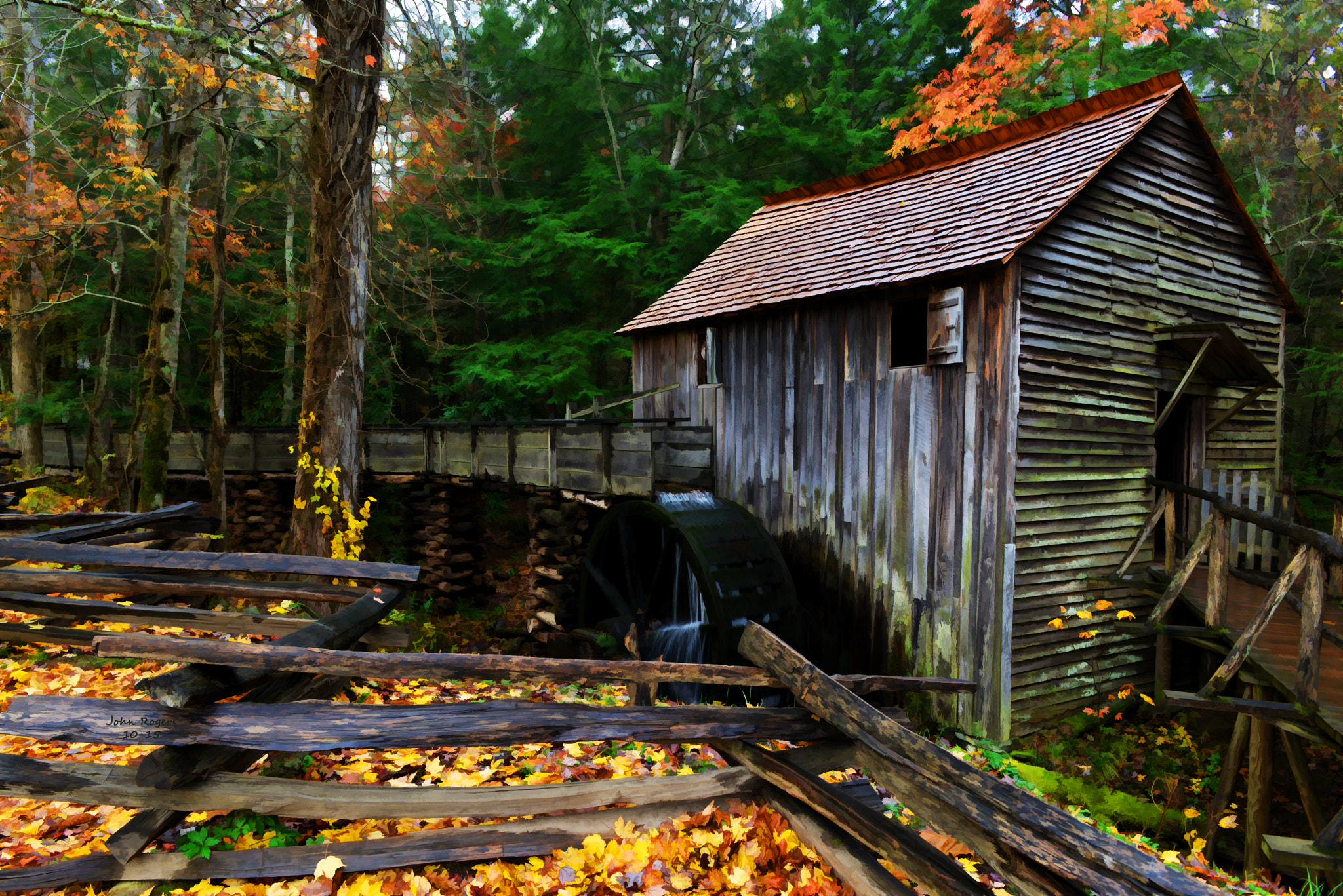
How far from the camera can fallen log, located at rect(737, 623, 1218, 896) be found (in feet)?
7.34

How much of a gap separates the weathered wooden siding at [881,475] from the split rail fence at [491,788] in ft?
13.0

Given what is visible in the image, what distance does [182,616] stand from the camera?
4.70 meters

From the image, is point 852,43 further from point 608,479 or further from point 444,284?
point 608,479

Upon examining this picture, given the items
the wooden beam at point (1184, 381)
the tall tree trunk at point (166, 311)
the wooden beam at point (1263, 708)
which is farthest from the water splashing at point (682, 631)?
the tall tree trunk at point (166, 311)

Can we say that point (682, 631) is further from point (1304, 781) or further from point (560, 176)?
point (560, 176)

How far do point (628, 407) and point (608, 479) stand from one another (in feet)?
23.3

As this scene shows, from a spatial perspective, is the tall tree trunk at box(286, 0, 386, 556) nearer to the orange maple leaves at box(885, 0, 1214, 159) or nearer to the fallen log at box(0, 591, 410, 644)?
the fallen log at box(0, 591, 410, 644)

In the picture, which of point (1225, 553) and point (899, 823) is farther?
point (1225, 553)

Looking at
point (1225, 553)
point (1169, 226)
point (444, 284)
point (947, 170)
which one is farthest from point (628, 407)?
point (1225, 553)

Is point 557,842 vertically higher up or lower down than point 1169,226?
lower down

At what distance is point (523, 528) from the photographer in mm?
18422

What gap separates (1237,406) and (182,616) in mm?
10324

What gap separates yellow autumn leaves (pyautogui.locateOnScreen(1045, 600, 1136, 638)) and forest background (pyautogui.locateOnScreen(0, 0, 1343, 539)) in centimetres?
814

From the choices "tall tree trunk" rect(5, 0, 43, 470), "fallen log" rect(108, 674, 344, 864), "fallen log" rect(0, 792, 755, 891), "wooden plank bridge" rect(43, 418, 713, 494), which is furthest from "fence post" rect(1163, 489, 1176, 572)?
"tall tree trunk" rect(5, 0, 43, 470)
